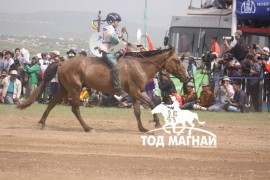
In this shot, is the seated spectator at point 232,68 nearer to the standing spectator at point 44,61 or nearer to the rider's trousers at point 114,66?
the standing spectator at point 44,61

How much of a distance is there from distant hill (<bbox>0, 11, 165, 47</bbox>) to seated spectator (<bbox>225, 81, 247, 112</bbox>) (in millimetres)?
77181

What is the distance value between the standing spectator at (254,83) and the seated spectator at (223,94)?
0.69 meters

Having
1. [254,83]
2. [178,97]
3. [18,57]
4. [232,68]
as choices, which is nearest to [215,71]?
[232,68]

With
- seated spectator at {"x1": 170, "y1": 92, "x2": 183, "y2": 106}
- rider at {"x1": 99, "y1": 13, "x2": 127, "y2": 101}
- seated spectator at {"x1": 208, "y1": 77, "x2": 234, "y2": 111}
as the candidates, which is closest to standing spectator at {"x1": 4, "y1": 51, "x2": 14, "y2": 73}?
seated spectator at {"x1": 170, "y1": 92, "x2": 183, "y2": 106}

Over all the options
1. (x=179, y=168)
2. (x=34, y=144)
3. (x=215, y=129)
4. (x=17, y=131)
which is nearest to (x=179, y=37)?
(x=215, y=129)

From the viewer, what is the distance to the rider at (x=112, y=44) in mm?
14953

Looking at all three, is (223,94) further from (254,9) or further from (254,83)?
(254,9)

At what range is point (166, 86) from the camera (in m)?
21.9

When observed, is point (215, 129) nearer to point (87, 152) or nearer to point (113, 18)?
point (113, 18)

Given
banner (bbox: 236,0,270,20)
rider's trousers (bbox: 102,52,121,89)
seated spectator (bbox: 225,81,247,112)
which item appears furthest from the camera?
banner (bbox: 236,0,270,20)

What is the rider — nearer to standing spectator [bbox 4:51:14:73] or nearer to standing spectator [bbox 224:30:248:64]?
standing spectator [bbox 224:30:248:64]

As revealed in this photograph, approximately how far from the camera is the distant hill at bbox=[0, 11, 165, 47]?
134m

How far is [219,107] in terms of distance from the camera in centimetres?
2169

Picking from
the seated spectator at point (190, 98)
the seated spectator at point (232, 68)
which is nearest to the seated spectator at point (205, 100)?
the seated spectator at point (190, 98)
